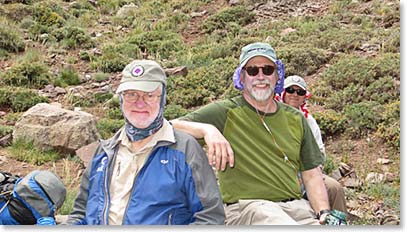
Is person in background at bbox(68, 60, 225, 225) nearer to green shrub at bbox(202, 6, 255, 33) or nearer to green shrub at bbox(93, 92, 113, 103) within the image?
green shrub at bbox(93, 92, 113, 103)

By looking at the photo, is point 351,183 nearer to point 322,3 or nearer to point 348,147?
point 348,147

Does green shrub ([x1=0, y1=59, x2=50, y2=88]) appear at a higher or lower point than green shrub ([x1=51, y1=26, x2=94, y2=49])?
lower

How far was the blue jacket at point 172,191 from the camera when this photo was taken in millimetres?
2326

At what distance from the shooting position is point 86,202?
2531 mm

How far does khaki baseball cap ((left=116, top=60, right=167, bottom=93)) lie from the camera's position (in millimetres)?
2504

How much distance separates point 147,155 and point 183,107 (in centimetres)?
647

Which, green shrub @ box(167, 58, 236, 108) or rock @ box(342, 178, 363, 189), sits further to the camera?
green shrub @ box(167, 58, 236, 108)

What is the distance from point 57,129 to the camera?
22.1 ft

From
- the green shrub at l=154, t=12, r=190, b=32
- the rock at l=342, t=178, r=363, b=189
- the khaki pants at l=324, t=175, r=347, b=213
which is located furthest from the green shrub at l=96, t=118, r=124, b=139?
the green shrub at l=154, t=12, r=190, b=32

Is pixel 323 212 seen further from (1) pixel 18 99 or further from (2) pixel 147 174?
(1) pixel 18 99

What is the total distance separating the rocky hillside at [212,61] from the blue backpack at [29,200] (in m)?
1.54

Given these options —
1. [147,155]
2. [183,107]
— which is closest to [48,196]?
[147,155]

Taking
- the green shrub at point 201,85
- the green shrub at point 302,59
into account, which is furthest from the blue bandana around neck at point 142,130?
the green shrub at point 302,59

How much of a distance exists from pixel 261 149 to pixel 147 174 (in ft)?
2.39
